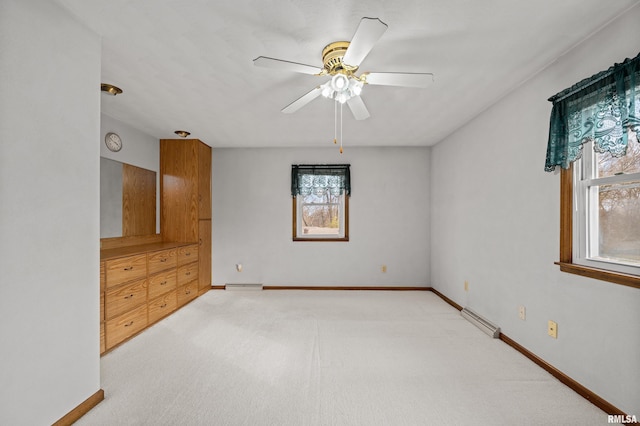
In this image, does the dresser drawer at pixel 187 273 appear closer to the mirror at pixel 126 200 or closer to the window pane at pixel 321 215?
the mirror at pixel 126 200

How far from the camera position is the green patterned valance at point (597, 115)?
1498mm

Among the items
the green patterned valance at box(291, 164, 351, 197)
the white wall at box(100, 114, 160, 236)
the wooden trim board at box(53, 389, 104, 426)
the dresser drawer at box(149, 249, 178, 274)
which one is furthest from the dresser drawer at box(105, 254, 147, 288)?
the green patterned valance at box(291, 164, 351, 197)

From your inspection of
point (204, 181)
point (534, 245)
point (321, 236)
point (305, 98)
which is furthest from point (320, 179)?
point (534, 245)

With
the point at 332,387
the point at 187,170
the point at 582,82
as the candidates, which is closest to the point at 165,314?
the point at 187,170

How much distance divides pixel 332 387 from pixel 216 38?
2.53 m

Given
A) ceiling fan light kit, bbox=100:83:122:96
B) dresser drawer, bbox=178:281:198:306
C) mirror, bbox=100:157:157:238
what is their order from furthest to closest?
dresser drawer, bbox=178:281:198:306 → mirror, bbox=100:157:157:238 → ceiling fan light kit, bbox=100:83:122:96

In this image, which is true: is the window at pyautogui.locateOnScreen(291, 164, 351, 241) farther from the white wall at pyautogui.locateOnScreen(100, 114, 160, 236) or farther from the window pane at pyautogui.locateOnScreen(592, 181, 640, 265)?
the window pane at pyautogui.locateOnScreen(592, 181, 640, 265)

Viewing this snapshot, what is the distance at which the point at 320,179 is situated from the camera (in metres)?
4.64

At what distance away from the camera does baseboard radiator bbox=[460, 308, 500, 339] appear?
276cm

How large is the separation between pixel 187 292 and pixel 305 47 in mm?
3546

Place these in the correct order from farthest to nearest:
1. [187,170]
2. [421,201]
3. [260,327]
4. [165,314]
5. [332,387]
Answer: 1. [421,201]
2. [187,170]
3. [165,314]
4. [260,327]
5. [332,387]

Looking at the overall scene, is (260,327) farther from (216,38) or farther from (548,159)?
(548,159)

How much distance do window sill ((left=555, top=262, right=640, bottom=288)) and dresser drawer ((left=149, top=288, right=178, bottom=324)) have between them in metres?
3.93

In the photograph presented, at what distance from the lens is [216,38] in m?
1.75
